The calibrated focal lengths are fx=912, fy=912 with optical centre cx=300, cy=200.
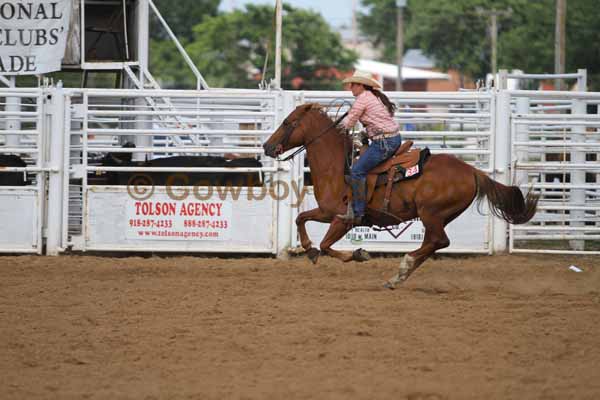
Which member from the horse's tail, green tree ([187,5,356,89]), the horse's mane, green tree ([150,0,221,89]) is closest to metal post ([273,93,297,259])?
the horse's mane

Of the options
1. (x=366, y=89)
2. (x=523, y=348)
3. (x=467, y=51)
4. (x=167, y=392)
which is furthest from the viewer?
(x=467, y=51)

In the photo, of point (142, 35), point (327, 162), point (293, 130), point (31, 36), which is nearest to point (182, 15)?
point (142, 35)

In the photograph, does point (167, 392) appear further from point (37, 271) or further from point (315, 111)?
point (37, 271)

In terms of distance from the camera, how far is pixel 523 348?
20.9 ft

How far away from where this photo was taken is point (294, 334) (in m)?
6.71

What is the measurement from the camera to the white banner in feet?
43.4

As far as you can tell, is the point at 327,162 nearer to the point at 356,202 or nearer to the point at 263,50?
the point at 356,202

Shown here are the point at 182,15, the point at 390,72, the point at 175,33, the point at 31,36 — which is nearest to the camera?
the point at 31,36

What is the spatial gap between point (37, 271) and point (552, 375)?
21.1 ft

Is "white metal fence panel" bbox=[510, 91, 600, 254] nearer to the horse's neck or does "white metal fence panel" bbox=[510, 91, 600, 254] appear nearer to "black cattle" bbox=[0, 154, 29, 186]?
the horse's neck

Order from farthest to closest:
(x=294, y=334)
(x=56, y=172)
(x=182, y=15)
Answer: (x=182, y=15), (x=56, y=172), (x=294, y=334)

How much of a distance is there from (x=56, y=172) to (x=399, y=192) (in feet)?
15.5

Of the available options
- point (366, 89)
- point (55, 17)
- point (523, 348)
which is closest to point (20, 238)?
point (55, 17)

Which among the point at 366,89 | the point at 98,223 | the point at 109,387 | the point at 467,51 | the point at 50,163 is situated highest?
the point at 467,51
